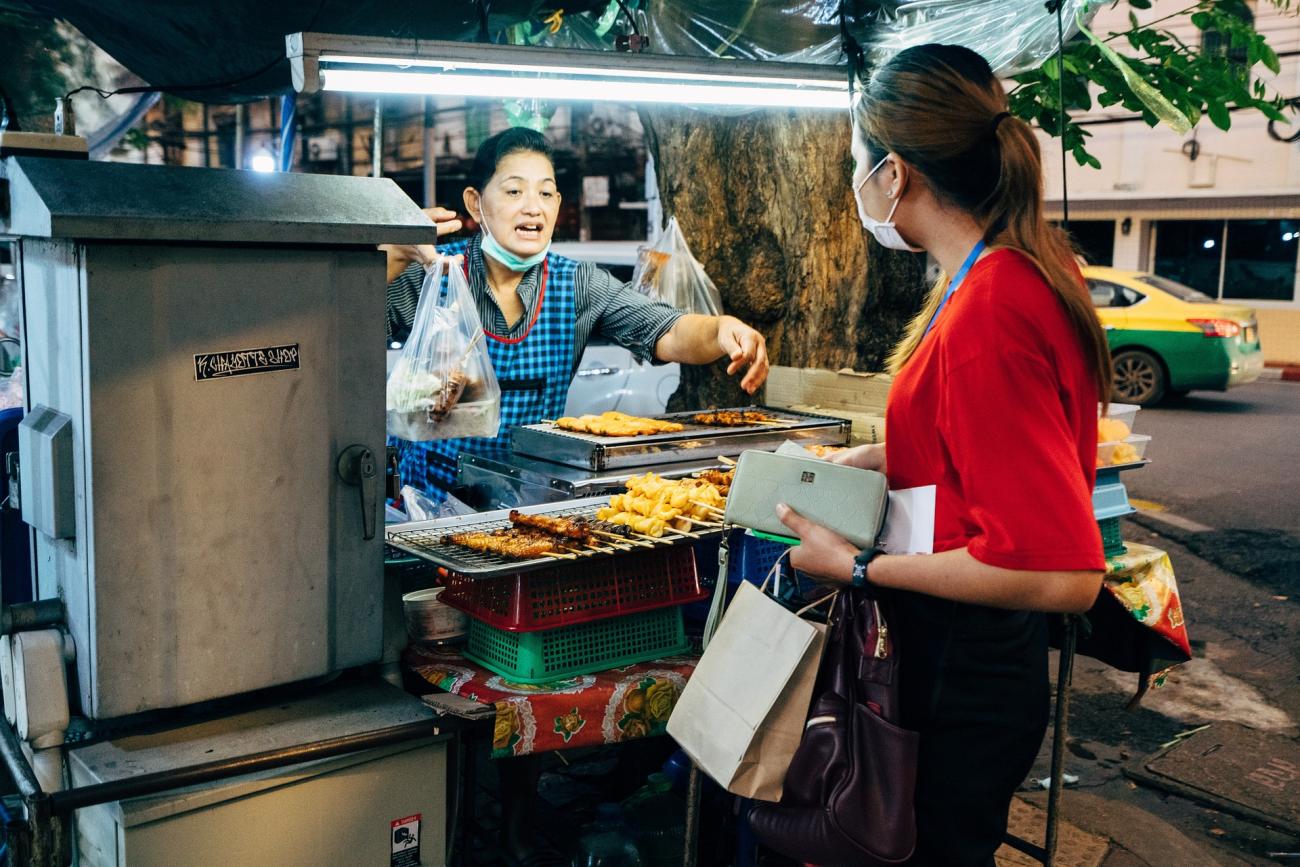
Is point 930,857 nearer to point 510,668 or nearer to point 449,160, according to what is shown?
Answer: point 510,668

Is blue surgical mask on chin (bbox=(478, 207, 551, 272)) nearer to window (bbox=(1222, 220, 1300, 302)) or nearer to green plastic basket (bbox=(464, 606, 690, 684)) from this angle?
green plastic basket (bbox=(464, 606, 690, 684))

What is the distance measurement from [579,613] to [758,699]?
26.1 inches

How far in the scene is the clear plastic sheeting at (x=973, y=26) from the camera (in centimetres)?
422

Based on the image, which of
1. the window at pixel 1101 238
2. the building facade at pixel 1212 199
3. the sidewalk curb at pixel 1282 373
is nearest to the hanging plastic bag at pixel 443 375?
the sidewalk curb at pixel 1282 373

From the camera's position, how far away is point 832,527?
236cm

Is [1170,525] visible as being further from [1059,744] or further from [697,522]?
[697,522]

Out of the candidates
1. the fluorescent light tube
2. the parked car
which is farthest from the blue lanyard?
the parked car

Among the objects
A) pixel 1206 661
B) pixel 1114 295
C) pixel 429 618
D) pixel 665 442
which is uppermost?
pixel 1114 295

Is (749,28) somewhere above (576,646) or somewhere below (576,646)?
above

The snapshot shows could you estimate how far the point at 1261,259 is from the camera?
21.8 meters

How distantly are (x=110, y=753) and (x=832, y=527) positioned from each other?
60.2 inches

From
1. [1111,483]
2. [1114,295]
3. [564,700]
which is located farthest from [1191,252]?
[564,700]

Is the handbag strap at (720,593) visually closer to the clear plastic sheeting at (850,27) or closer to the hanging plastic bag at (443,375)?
the hanging plastic bag at (443,375)

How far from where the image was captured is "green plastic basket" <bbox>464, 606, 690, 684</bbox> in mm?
2791
